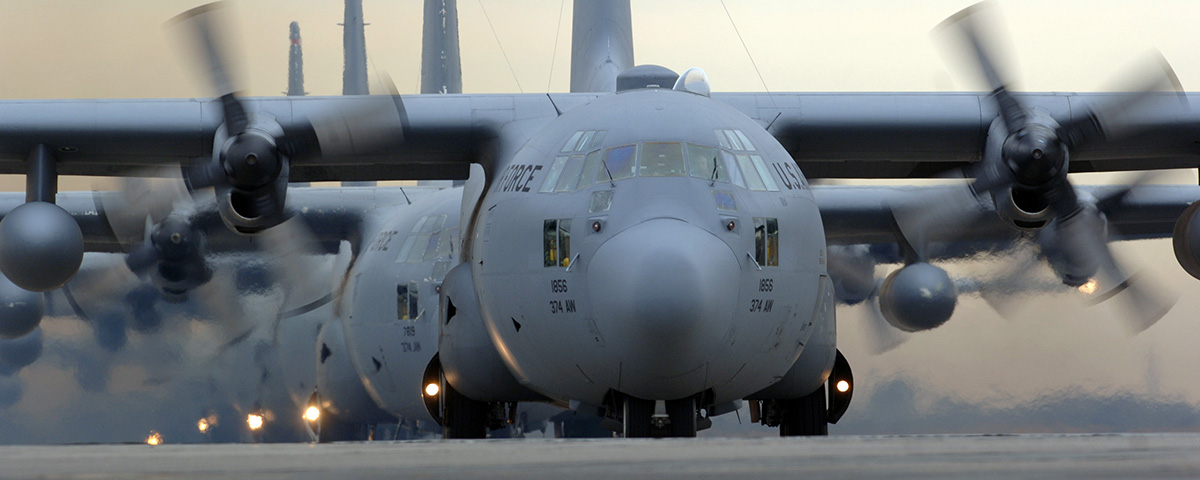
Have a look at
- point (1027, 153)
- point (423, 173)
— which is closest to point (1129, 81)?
point (1027, 153)

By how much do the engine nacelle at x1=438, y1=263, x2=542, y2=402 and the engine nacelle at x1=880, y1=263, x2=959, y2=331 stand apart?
6.92 m

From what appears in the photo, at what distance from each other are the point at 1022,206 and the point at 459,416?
4.91m

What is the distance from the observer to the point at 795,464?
2340mm

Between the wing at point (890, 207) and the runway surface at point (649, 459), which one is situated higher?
the wing at point (890, 207)

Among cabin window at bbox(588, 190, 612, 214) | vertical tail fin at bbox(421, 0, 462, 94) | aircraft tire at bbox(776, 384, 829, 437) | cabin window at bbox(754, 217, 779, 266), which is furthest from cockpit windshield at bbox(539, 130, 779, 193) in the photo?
vertical tail fin at bbox(421, 0, 462, 94)

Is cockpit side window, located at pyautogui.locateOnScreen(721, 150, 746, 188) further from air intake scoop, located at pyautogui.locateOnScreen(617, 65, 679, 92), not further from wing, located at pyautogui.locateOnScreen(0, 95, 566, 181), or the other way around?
wing, located at pyautogui.locateOnScreen(0, 95, 566, 181)

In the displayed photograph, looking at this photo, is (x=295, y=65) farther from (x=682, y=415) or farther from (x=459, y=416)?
(x=682, y=415)

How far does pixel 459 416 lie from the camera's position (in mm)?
9547

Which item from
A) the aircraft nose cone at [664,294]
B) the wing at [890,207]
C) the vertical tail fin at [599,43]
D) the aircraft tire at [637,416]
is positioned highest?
the vertical tail fin at [599,43]

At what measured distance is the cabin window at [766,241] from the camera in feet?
24.2

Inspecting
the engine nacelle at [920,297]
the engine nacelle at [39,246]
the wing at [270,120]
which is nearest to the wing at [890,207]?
the engine nacelle at [920,297]

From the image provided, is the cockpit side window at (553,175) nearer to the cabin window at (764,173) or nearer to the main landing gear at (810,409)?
the cabin window at (764,173)

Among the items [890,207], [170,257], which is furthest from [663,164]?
[170,257]

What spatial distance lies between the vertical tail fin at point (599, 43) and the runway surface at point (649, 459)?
9473mm
